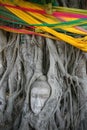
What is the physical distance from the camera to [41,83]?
354 cm

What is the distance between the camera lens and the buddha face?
138 inches

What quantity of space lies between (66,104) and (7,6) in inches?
49.5

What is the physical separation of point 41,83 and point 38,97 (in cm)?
15

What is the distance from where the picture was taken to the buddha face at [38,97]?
350cm

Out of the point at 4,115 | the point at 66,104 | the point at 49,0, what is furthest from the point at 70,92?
the point at 49,0

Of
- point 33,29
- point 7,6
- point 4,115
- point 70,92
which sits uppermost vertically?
point 7,6

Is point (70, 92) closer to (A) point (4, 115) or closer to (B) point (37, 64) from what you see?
(B) point (37, 64)

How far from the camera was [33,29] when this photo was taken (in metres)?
3.50

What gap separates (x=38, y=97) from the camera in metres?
3.50

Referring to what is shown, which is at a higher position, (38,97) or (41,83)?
(41,83)

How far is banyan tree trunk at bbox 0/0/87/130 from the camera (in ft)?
11.6

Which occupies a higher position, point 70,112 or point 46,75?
point 46,75

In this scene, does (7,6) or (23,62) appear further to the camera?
(23,62)

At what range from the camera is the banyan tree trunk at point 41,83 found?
11.6ft
